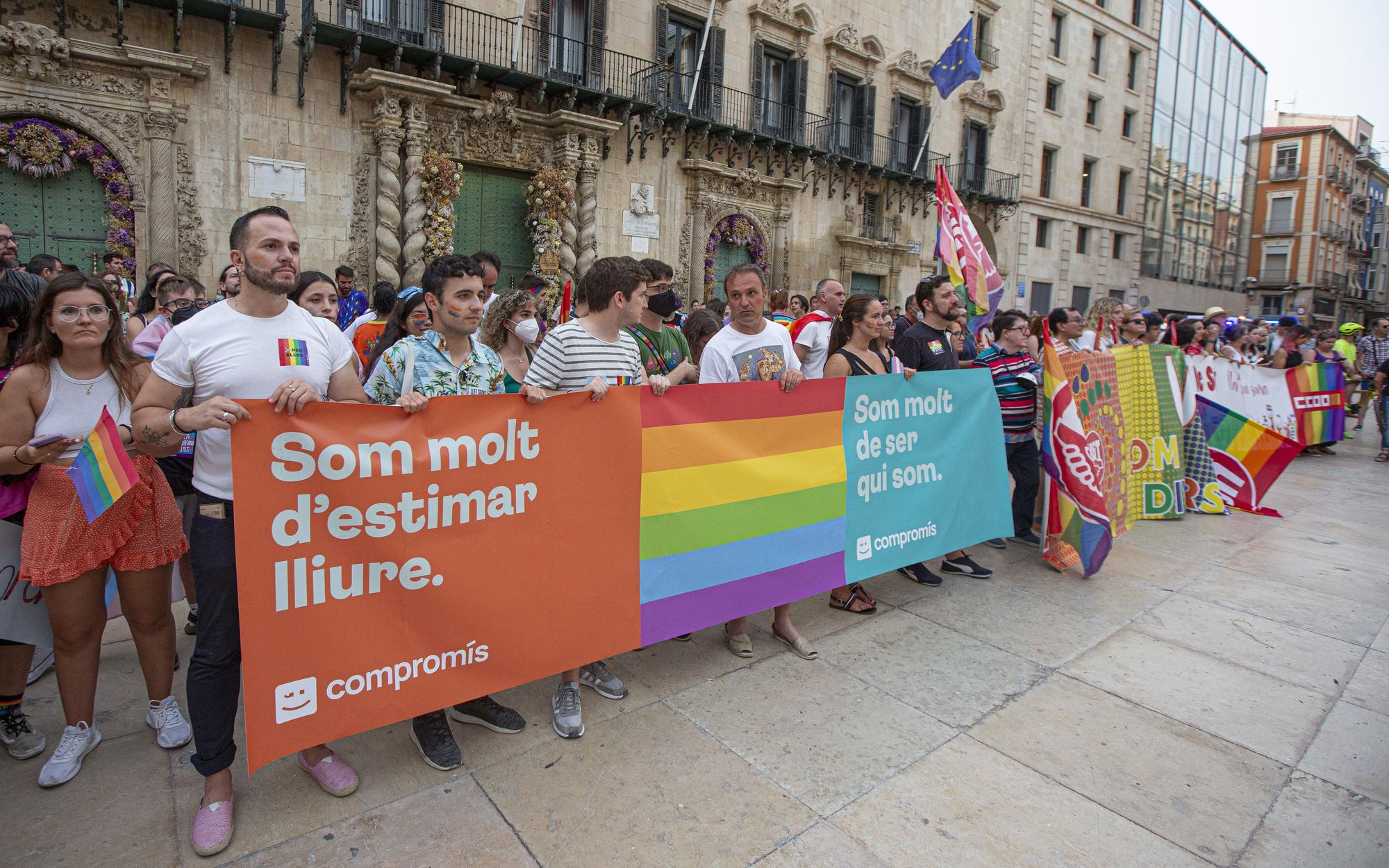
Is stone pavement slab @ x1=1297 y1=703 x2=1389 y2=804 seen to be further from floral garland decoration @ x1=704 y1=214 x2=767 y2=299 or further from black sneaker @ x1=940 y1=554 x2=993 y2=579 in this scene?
floral garland decoration @ x1=704 y1=214 x2=767 y2=299

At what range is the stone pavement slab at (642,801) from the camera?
2240 mm

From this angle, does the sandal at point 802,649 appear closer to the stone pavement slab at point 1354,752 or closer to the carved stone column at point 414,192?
the stone pavement slab at point 1354,752

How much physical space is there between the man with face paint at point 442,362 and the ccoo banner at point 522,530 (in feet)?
0.74

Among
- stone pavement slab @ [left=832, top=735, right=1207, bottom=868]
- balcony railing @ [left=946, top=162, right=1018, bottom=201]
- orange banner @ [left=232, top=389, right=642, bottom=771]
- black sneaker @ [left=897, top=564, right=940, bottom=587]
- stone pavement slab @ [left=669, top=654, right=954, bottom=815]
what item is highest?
balcony railing @ [left=946, top=162, right=1018, bottom=201]

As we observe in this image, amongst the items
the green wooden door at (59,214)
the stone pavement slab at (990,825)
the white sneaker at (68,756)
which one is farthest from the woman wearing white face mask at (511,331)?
the green wooden door at (59,214)

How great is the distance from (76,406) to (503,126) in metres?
12.2

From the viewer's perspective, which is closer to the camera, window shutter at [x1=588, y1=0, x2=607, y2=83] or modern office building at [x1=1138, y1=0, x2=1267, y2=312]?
window shutter at [x1=588, y1=0, x2=607, y2=83]

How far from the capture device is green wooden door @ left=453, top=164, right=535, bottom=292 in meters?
13.3

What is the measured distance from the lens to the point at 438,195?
12.3 m

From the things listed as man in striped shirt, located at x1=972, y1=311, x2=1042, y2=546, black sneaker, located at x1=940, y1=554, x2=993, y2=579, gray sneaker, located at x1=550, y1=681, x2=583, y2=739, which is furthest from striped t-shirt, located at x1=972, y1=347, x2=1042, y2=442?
gray sneaker, located at x1=550, y1=681, x2=583, y2=739

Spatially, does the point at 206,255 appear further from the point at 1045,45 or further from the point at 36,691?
the point at 1045,45

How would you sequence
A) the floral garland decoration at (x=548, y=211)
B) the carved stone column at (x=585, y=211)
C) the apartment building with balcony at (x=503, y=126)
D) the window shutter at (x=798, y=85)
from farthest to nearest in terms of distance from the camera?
the window shutter at (x=798, y=85), the carved stone column at (x=585, y=211), the floral garland decoration at (x=548, y=211), the apartment building with balcony at (x=503, y=126)

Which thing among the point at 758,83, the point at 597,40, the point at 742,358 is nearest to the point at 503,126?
the point at 597,40

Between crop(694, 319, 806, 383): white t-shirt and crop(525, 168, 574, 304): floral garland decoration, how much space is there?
1018 cm
